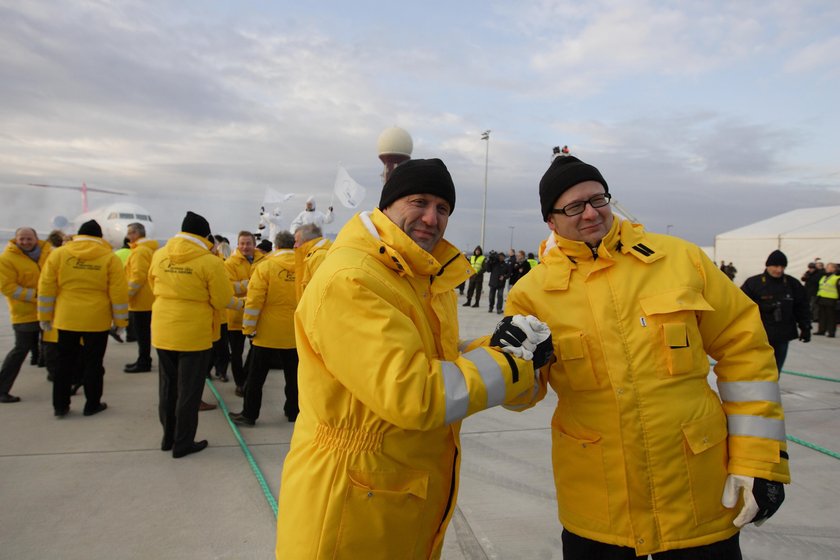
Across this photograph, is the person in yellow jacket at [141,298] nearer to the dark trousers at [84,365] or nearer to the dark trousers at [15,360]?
the dark trousers at [15,360]

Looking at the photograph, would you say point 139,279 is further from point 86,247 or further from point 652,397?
point 652,397

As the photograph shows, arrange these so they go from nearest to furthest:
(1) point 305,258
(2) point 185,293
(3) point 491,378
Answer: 1. (3) point 491,378
2. (2) point 185,293
3. (1) point 305,258

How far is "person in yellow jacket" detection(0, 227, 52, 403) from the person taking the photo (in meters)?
5.56

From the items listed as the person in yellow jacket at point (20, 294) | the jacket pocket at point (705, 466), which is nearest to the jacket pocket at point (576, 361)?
the jacket pocket at point (705, 466)

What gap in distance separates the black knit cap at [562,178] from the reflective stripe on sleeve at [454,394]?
102cm

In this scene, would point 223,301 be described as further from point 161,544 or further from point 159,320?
point 161,544

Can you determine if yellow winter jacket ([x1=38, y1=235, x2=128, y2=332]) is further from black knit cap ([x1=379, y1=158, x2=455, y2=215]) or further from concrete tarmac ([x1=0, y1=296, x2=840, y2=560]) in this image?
black knit cap ([x1=379, y1=158, x2=455, y2=215])

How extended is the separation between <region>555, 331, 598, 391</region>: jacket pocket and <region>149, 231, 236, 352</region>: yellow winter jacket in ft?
11.7

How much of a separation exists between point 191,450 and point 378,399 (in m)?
3.71

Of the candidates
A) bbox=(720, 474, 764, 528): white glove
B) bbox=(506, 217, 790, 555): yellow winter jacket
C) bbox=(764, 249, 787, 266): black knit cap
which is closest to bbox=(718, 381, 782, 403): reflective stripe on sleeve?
bbox=(506, 217, 790, 555): yellow winter jacket

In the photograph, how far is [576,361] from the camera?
1926 mm

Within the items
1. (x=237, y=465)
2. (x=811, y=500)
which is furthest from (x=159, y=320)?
(x=811, y=500)

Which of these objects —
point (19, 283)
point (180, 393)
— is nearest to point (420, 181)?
point (180, 393)

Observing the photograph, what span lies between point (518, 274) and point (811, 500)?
35.9ft
